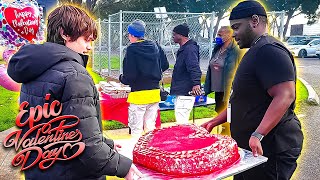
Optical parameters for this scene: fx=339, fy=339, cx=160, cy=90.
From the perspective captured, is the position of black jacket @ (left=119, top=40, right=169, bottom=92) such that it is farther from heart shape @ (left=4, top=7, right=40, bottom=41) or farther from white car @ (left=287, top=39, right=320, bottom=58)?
white car @ (left=287, top=39, right=320, bottom=58)

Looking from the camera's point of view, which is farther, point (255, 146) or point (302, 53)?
point (302, 53)

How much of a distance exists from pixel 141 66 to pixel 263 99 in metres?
2.61

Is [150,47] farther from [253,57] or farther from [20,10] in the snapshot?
Result: [253,57]

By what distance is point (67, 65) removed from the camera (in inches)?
64.2

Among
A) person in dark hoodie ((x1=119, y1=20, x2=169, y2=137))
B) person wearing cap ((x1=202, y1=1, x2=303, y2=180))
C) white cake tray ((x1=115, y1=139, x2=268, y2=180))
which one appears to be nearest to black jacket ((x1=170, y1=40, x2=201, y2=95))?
person in dark hoodie ((x1=119, y1=20, x2=169, y2=137))

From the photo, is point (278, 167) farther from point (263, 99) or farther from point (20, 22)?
point (20, 22)

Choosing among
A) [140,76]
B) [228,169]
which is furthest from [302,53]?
[228,169]

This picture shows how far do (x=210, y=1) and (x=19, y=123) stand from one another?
35.9m

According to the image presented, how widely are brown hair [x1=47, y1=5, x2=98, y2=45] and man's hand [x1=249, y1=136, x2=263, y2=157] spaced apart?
4.41 ft

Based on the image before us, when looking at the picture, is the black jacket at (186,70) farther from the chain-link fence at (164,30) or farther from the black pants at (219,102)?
the chain-link fence at (164,30)

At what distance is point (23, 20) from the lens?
11.6 feet

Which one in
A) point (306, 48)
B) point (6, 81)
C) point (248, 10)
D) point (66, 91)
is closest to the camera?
point (66, 91)

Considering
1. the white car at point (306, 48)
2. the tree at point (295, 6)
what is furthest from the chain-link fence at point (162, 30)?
the tree at point (295, 6)

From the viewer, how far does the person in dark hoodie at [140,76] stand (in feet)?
15.5
